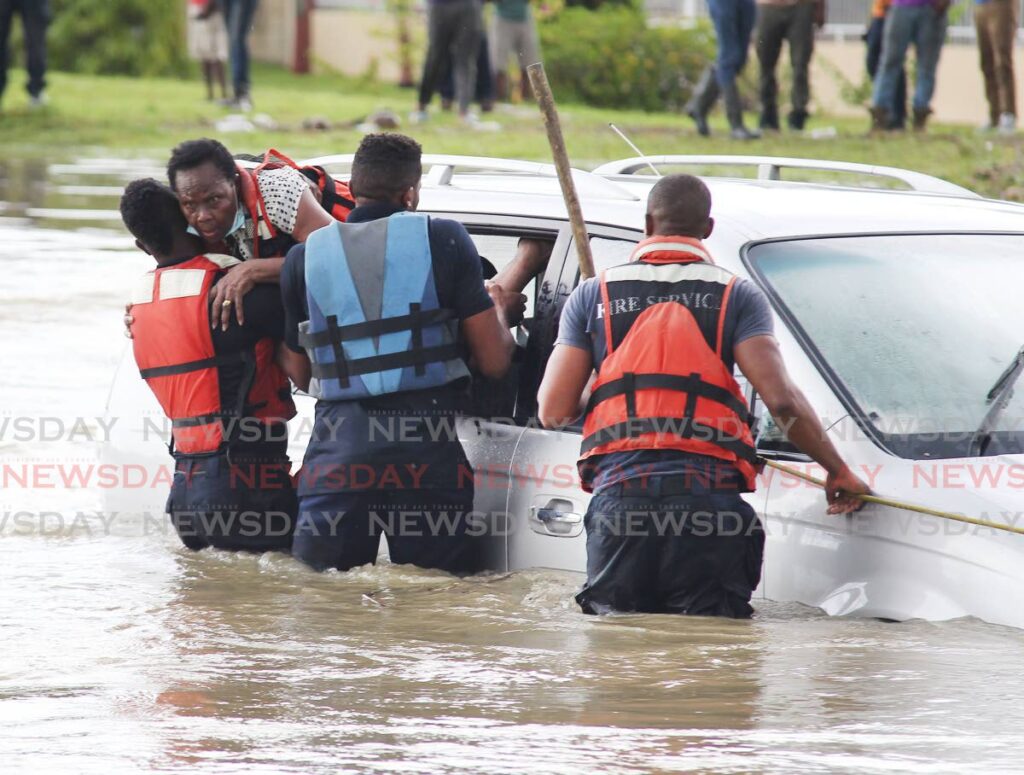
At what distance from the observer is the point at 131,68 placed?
3478 centimetres

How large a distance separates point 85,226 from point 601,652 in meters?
10.6

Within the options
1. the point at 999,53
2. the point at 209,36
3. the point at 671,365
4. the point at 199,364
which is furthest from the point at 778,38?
the point at 671,365

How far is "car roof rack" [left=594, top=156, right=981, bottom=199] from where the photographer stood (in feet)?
18.7

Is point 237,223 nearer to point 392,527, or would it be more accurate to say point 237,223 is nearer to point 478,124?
point 392,527

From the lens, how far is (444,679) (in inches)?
169

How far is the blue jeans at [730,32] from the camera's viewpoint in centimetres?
1609

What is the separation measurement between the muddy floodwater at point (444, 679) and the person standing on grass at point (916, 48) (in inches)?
487

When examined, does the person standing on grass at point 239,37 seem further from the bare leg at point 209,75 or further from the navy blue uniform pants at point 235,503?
the navy blue uniform pants at point 235,503

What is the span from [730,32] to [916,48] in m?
2.09

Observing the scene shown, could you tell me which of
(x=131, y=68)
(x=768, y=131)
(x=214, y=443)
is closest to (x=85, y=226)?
(x=768, y=131)

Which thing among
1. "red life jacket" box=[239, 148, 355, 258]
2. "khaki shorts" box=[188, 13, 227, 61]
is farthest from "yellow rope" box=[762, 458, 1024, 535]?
"khaki shorts" box=[188, 13, 227, 61]

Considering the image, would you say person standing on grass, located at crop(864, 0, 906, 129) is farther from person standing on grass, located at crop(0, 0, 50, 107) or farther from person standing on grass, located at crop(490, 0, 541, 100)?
person standing on grass, located at crop(0, 0, 50, 107)

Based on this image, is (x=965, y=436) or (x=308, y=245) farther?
(x=308, y=245)

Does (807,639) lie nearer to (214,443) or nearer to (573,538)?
(573,538)
